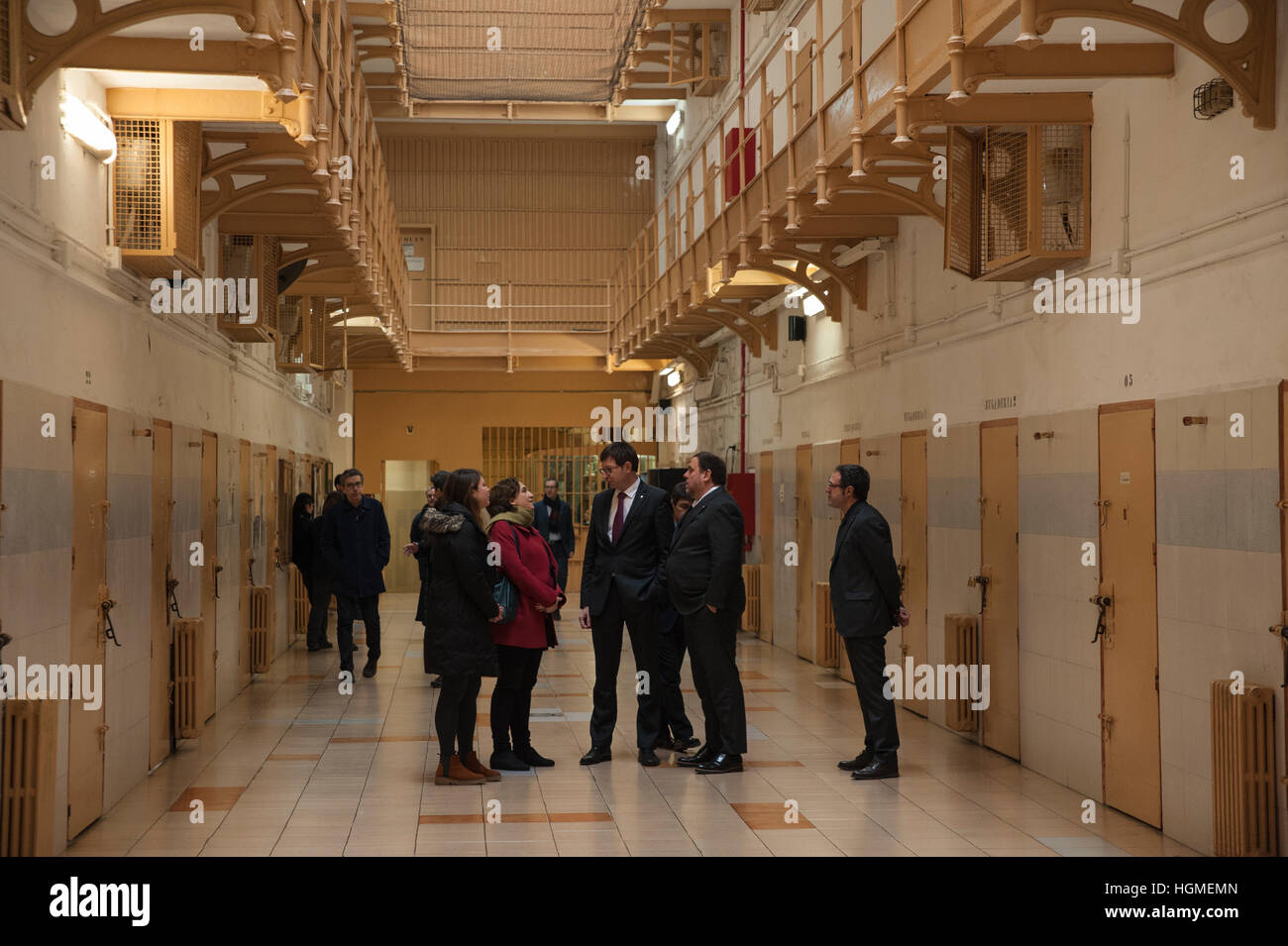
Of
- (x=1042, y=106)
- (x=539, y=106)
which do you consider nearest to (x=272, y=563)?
(x=1042, y=106)

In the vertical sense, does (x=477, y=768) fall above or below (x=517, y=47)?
below

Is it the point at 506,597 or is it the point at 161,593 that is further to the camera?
the point at 161,593

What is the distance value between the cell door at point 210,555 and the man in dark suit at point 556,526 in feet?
17.5

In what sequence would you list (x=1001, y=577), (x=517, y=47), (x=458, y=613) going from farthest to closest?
(x=517, y=47) → (x=1001, y=577) → (x=458, y=613)

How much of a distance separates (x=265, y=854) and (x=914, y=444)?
5692 mm

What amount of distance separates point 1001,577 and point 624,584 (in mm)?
2417

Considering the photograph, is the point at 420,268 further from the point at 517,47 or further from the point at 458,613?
the point at 458,613

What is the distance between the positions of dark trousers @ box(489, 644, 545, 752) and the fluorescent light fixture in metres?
3.38

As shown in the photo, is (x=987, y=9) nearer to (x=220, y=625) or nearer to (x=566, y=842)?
(x=566, y=842)

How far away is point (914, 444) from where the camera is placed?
9.60 m

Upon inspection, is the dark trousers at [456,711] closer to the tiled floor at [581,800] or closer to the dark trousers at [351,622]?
the tiled floor at [581,800]

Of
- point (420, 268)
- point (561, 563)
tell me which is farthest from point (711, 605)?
point (420, 268)

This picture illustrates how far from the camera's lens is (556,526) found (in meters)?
15.0

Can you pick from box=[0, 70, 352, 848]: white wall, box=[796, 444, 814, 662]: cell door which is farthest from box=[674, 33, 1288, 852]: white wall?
box=[0, 70, 352, 848]: white wall
